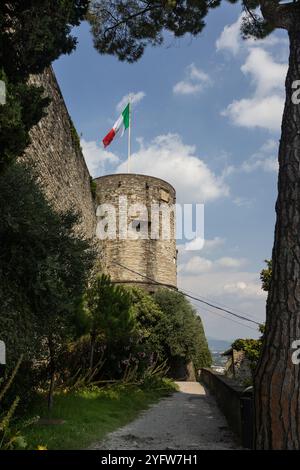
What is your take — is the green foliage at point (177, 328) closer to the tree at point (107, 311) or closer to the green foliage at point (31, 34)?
the tree at point (107, 311)

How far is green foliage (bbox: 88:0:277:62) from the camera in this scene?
7188mm

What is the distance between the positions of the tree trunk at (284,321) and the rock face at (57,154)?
5183 millimetres

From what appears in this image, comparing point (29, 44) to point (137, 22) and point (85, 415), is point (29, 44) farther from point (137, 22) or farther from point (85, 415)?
point (85, 415)

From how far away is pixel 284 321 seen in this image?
3867 mm

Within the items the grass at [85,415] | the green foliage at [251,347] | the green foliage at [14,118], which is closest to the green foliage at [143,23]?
the green foliage at [14,118]

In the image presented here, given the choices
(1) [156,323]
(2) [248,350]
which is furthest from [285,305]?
(1) [156,323]

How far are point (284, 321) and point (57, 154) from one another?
9.32 meters

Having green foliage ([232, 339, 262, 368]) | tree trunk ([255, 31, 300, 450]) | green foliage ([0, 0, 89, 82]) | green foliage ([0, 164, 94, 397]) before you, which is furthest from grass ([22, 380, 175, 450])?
green foliage ([0, 0, 89, 82])

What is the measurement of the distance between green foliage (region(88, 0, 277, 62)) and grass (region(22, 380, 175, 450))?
616cm

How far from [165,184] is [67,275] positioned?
18.5 metres

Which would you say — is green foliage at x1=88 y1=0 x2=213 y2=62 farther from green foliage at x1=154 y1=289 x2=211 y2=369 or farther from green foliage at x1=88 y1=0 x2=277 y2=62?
green foliage at x1=154 y1=289 x2=211 y2=369

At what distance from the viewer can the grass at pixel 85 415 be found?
219 inches

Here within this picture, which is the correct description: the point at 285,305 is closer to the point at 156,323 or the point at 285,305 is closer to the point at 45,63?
the point at 45,63

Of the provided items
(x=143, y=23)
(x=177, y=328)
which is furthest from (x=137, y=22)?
(x=177, y=328)
